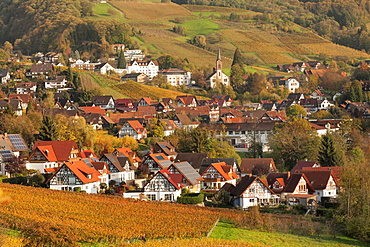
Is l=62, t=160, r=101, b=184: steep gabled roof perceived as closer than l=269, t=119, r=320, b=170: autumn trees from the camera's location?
Yes

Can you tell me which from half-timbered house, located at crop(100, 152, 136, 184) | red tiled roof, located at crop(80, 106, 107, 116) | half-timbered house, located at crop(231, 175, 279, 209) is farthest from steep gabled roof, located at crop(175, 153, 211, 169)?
red tiled roof, located at crop(80, 106, 107, 116)

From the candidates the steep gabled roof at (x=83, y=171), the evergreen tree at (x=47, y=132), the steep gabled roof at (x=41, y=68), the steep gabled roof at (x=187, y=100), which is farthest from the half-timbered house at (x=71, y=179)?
the steep gabled roof at (x=41, y=68)

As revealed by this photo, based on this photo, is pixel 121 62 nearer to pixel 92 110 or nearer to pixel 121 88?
pixel 121 88

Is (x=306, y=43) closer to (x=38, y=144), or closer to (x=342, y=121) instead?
(x=342, y=121)

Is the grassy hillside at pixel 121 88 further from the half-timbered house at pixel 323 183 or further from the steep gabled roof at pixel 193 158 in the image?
the half-timbered house at pixel 323 183

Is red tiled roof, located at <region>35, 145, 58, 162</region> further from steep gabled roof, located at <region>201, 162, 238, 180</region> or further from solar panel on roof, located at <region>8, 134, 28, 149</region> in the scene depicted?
steep gabled roof, located at <region>201, 162, 238, 180</region>

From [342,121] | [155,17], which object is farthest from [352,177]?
[155,17]
